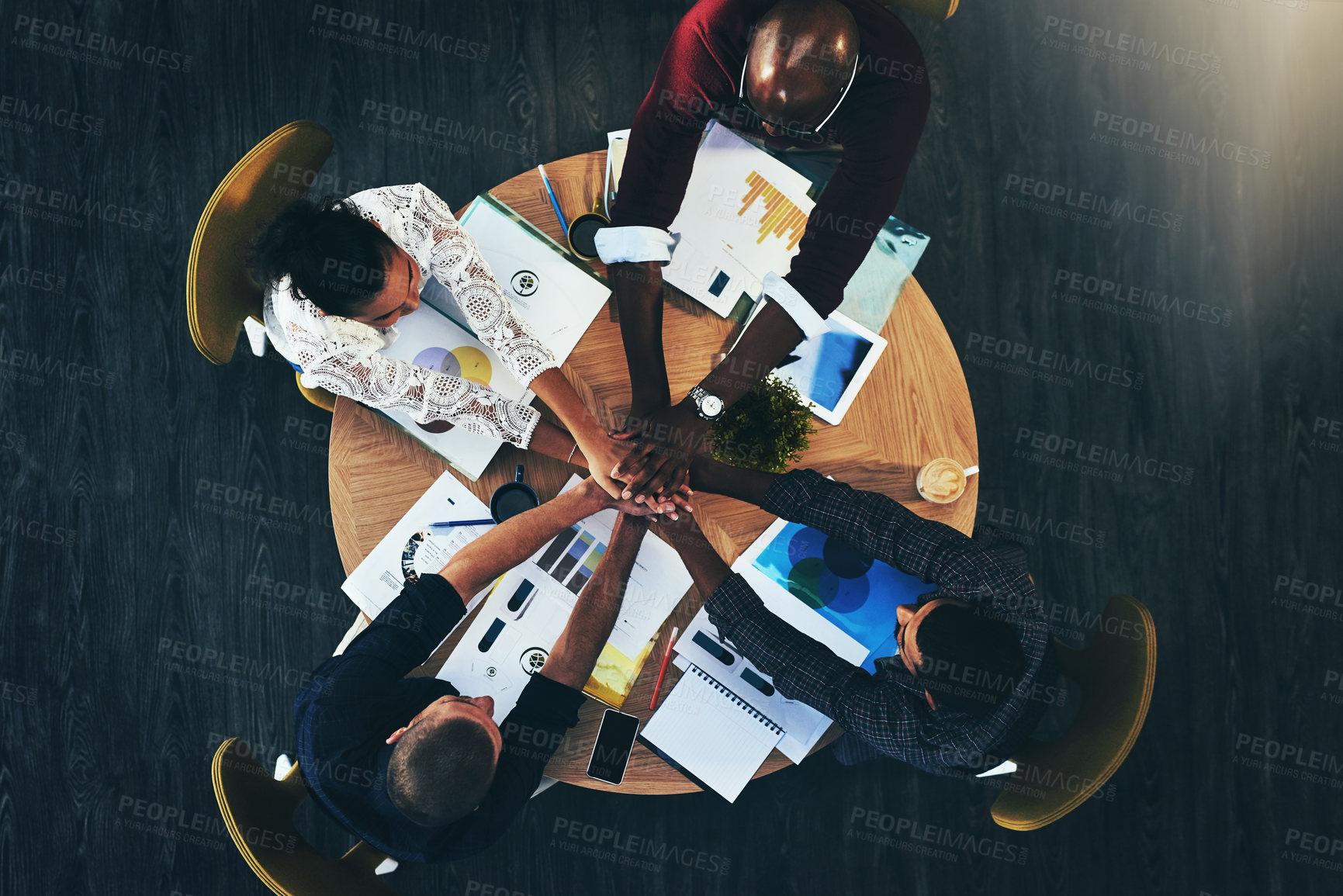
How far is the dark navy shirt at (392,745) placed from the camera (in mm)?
1785

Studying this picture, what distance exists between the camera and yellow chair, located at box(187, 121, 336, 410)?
1786 mm

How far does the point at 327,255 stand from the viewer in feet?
5.46

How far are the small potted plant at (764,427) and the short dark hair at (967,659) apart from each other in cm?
51

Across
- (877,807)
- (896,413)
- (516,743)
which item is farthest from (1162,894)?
(516,743)

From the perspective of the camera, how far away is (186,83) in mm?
2955

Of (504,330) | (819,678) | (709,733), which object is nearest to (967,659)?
(819,678)

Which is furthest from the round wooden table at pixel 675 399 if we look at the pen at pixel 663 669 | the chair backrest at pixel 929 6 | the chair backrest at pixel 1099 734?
the chair backrest at pixel 929 6

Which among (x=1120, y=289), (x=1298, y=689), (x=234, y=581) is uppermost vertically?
(x=1120, y=289)

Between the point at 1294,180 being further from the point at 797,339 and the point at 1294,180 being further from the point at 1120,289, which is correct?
the point at 797,339

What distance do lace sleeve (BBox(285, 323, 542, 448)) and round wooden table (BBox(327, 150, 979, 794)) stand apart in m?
0.10

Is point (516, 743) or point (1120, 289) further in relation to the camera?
point (1120, 289)

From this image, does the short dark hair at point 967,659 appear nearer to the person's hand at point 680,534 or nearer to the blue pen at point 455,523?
the person's hand at point 680,534

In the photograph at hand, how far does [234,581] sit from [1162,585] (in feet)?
11.5

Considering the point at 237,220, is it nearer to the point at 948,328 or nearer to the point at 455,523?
the point at 455,523
